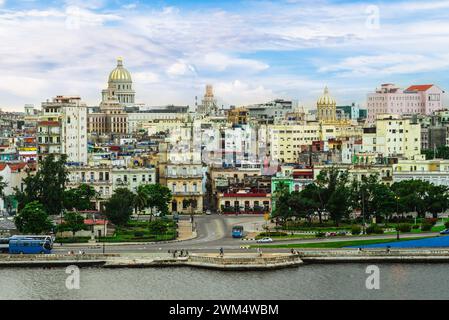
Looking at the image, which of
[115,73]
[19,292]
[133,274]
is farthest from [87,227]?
[115,73]

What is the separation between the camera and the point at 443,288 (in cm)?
4900

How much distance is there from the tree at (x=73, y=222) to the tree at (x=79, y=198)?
688 centimetres

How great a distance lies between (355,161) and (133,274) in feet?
120

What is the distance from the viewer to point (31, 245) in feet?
189

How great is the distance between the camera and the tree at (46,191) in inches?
2771

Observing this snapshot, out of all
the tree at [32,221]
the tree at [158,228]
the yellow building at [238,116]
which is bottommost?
the tree at [158,228]

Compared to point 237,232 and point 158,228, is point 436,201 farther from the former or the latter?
point 158,228

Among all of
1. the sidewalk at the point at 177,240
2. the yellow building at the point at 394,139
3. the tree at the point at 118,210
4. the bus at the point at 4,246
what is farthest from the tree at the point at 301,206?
the yellow building at the point at 394,139

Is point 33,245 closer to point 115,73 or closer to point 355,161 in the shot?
point 355,161

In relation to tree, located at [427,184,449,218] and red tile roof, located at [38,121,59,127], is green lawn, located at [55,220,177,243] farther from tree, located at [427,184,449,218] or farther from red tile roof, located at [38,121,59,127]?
red tile roof, located at [38,121,59,127]

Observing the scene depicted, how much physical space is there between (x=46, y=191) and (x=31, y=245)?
42.4ft

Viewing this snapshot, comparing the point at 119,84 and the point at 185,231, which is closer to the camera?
the point at 185,231

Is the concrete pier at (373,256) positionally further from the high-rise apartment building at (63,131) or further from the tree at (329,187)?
the high-rise apartment building at (63,131)

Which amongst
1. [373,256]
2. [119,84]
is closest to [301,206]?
[373,256]
